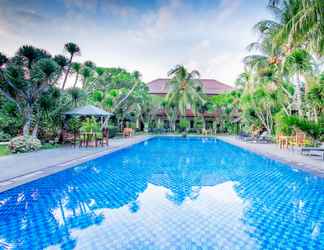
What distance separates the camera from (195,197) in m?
5.53

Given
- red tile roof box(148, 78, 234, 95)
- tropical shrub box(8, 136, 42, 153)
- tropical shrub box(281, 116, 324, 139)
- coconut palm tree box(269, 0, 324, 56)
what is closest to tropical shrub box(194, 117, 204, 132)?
red tile roof box(148, 78, 234, 95)

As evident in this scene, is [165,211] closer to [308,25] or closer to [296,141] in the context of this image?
[308,25]

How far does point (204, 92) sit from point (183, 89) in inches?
337

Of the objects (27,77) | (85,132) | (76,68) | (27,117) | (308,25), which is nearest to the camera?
(308,25)

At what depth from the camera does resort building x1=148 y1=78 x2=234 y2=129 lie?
3358 centimetres

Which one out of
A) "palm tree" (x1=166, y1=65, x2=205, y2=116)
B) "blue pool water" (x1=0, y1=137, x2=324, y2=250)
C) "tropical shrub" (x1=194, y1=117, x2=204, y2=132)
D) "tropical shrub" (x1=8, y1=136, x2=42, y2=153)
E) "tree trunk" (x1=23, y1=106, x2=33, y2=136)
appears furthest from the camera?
"tropical shrub" (x1=194, y1=117, x2=204, y2=132)

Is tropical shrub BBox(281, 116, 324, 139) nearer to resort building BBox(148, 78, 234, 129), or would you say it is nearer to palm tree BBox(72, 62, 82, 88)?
palm tree BBox(72, 62, 82, 88)

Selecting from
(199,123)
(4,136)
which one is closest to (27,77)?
(4,136)

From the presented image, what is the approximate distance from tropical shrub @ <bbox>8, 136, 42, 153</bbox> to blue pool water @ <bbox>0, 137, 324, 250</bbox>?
16.5ft

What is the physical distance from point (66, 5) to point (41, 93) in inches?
195

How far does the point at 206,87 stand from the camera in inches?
1571

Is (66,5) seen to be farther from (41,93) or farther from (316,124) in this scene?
(316,124)

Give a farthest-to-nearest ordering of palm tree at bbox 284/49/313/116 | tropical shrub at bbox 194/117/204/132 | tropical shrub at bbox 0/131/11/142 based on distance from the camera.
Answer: tropical shrub at bbox 194/117/204/132
tropical shrub at bbox 0/131/11/142
palm tree at bbox 284/49/313/116

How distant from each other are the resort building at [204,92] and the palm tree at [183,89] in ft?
8.44
